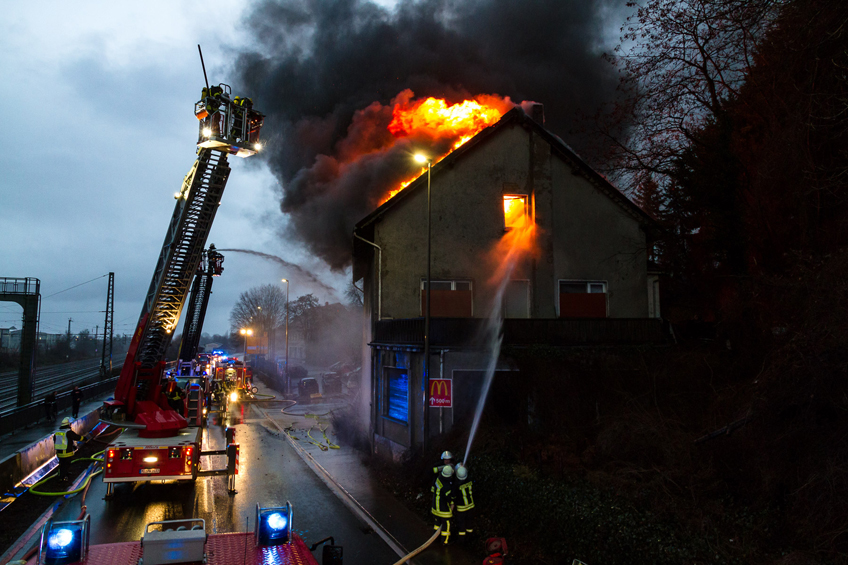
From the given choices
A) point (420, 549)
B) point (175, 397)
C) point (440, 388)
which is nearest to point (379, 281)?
point (440, 388)

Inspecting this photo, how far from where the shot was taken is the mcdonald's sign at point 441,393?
1243 centimetres

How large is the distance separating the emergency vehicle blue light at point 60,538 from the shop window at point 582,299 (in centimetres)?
1663

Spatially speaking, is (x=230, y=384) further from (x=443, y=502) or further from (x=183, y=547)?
(x=183, y=547)

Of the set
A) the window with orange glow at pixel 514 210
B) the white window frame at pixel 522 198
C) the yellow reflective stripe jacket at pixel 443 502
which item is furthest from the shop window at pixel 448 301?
the yellow reflective stripe jacket at pixel 443 502

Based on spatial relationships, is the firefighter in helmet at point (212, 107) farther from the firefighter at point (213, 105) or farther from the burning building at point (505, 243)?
the burning building at point (505, 243)

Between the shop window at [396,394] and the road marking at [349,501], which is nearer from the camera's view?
the road marking at [349,501]

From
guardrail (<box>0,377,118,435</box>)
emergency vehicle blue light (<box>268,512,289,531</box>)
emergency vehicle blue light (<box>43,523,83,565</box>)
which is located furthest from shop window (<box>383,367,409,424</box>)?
guardrail (<box>0,377,118,435</box>)

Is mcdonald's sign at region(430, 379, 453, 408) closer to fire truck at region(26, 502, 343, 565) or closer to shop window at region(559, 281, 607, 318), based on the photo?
fire truck at region(26, 502, 343, 565)

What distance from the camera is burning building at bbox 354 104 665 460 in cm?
1819

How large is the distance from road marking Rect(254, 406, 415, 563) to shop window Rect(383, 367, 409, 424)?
255 centimetres

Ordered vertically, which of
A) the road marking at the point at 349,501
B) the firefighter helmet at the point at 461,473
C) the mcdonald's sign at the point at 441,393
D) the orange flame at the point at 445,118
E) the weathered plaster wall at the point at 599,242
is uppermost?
the orange flame at the point at 445,118

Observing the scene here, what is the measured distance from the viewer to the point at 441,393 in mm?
12508

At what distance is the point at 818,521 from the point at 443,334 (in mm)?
9313

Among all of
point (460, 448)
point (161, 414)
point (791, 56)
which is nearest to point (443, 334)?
point (460, 448)
